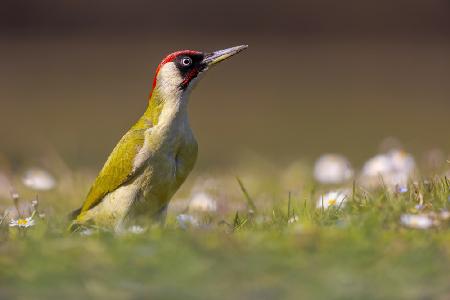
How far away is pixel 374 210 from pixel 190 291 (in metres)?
1.00

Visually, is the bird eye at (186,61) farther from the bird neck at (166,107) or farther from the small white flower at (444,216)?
the small white flower at (444,216)

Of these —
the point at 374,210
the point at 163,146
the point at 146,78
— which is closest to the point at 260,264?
the point at 374,210

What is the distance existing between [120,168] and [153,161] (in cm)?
20

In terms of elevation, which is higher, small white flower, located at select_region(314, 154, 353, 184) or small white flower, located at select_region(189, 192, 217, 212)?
small white flower, located at select_region(314, 154, 353, 184)

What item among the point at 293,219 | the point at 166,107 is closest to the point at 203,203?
the point at 166,107

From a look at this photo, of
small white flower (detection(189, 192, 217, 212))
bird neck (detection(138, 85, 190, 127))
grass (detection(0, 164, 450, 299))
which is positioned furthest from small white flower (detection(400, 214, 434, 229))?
small white flower (detection(189, 192, 217, 212))

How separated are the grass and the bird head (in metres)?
1.22

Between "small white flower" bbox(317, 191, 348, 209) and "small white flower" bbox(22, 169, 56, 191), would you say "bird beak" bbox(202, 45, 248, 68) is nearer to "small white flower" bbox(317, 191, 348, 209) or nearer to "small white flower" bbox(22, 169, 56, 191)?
"small white flower" bbox(317, 191, 348, 209)

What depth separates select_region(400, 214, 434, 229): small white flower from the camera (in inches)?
128

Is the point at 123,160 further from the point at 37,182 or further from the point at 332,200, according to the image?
the point at 37,182

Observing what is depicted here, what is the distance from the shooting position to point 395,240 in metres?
3.11

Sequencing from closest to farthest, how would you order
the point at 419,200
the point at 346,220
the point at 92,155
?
the point at 346,220 < the point at 419,200 < the point at 92,155

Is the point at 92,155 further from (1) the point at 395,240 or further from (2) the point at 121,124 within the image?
(1) the point at 395,240

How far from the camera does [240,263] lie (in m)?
2.96
